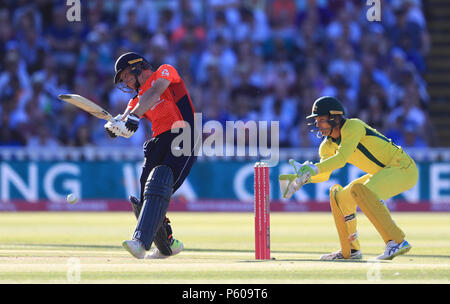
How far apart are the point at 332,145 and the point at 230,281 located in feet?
8.66

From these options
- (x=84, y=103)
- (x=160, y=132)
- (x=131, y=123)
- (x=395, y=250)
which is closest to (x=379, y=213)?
(x=395, y=250)

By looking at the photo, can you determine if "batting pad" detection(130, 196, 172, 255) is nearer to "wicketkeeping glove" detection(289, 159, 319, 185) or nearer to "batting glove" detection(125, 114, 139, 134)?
"batting glove" detection(125, 114, 139, 134)

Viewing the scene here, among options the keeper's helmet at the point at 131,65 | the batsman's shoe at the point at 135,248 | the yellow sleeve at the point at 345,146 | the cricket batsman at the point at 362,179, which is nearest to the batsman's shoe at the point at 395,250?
the cricket batsman at the point at 362,179

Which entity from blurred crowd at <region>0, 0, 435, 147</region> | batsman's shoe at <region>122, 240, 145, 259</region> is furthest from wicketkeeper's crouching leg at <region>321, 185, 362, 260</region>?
blurred crowd at <region>0, 0, 435, 147</region>

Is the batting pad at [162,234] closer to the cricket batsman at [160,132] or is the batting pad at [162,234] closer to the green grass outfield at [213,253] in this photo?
the cricket batsman at [160,132]

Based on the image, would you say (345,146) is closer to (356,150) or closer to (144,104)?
(356,150)

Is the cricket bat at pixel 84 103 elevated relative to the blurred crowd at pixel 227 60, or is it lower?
lower

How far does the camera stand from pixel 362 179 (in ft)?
29.8

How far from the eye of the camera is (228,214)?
59.2 feet

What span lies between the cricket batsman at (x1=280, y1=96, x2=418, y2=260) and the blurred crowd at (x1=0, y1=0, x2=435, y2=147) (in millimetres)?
9425

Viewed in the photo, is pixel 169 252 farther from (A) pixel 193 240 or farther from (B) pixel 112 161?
(B) pixel 112 161

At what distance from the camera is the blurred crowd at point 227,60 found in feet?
61.3
